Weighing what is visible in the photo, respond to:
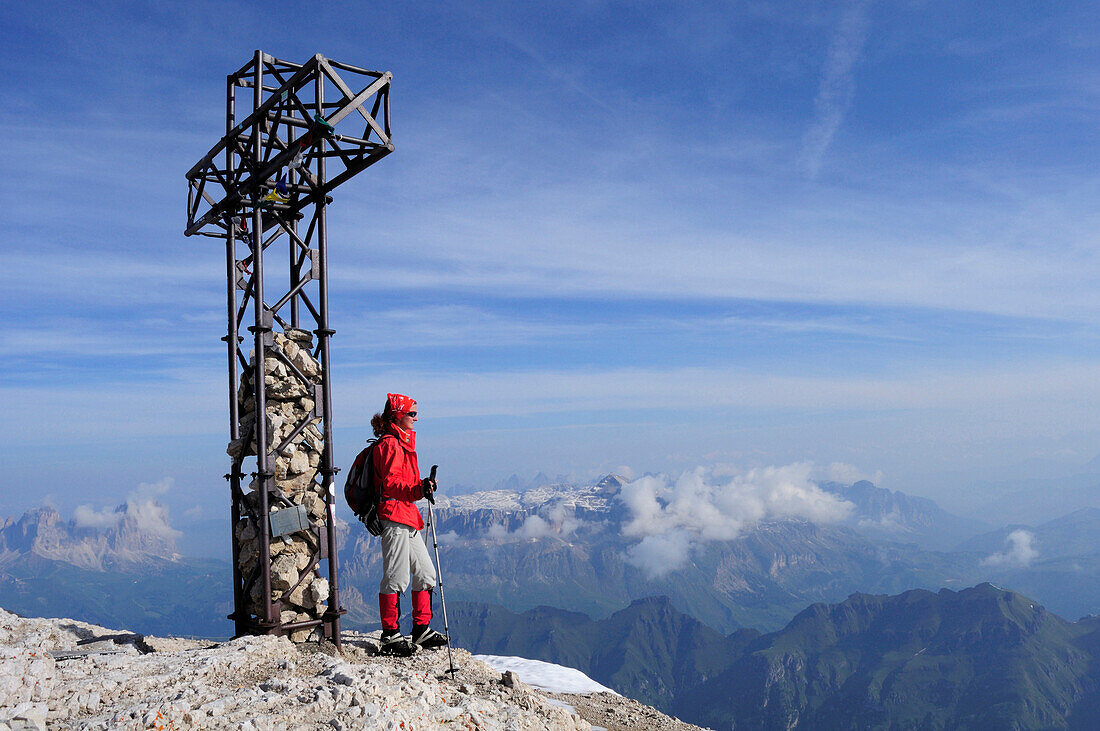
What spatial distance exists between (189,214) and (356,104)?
5.51 m

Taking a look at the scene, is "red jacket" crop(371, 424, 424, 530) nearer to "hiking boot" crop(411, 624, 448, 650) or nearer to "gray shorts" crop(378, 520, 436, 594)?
"gray shorts" crop(378, 520, 436, 594)

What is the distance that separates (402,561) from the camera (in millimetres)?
10719

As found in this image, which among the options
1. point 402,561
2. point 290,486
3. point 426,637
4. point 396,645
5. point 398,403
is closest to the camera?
point 396,645

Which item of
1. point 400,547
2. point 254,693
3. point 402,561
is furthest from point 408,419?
point 254,693

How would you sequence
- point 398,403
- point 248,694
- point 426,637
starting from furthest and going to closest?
point 398,403, point 426,637, point 248,694

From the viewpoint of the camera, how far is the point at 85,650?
9.94 metres

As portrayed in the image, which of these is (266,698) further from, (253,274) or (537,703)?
(253,274)

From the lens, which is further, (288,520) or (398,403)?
(288,520)

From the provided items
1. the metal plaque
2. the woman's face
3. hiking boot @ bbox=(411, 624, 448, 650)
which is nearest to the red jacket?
the woman's face

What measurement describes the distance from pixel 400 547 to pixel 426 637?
56.9 inches

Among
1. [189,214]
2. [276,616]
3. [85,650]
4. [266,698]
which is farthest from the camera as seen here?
[189,214]

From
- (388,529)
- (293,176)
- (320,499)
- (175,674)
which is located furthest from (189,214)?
(175,674)

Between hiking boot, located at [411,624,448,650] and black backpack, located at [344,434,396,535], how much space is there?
1.57 meters

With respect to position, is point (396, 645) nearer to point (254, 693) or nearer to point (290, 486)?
point (290, 486)
